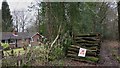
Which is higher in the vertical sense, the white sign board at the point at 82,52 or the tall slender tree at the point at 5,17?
the tall slender tree at the point at 5,17

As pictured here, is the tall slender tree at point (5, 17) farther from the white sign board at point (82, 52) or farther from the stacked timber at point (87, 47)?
the white sign board at point (82, 52)

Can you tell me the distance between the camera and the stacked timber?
4.11 meters

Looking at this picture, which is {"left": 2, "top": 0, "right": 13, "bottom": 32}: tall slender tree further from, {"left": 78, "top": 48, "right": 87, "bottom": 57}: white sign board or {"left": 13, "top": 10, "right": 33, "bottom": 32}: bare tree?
{"left": 78, "top": 48, "right": 87, "bottom": 57}: white sign board

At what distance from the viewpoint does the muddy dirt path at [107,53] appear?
4221 mm

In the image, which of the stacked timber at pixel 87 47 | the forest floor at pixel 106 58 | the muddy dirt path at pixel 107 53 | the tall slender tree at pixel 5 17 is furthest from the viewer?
the muddy dirt path at pixel 107 53

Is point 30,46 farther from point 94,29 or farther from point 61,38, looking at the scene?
point 94,29

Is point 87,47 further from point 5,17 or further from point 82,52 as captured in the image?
point 5,17

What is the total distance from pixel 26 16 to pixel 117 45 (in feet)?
10.7

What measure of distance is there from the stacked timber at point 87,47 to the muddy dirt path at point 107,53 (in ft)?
1.00

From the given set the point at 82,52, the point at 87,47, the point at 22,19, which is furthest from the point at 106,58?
the point at 22,19

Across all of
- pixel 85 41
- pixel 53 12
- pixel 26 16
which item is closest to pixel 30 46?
pixel 26 16

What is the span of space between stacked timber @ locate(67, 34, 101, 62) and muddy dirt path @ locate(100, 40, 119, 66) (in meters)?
0.31

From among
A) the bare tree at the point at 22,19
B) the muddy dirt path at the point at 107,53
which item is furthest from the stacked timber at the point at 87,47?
the bare tree at the point at 22,19

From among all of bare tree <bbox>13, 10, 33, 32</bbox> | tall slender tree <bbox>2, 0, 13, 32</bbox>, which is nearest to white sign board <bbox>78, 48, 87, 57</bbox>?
bare tree <bbox>13, 10, 33, 32</bbox>
